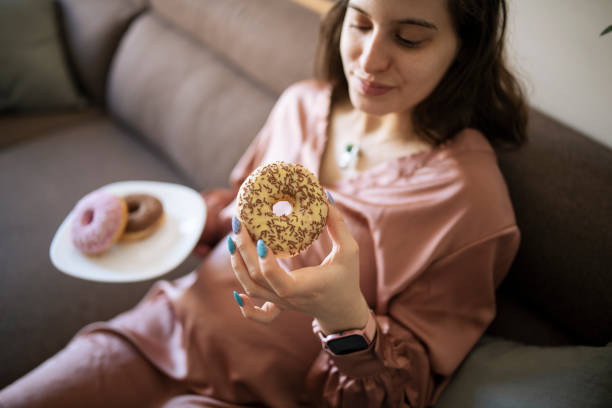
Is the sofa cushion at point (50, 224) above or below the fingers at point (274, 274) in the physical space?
below

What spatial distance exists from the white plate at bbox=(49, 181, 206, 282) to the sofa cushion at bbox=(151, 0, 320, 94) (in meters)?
0.62

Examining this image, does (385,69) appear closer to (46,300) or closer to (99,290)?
(99,290)

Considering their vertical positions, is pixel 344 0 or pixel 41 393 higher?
pixel 344 0

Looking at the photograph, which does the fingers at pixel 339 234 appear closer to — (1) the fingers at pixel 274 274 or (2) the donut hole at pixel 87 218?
(1) the fingers at pixel 274 274

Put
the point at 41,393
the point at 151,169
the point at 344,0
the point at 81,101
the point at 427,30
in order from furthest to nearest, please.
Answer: the point at 81,101, the point at 151,169, the point at 344,0, the point at 41,393, the point at 427,30

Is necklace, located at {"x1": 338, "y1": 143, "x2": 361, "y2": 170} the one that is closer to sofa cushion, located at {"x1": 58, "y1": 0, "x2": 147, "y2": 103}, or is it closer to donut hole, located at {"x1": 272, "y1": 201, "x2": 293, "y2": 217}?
donut hole, located at {"x1": 272, "y1": 201, "x2": 293, "y2": 217}

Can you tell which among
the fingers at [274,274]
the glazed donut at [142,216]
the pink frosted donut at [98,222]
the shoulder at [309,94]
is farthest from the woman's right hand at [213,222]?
the fingers at [274,274]

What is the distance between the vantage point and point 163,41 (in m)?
2.03

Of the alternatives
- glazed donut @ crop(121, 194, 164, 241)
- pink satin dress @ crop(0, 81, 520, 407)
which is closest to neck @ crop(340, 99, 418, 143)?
pink satin dress @ crop(0, 81, 520, 407)

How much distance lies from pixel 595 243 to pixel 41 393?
57.0 inches

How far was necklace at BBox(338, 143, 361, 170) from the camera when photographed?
1225 mm

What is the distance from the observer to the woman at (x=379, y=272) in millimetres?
937

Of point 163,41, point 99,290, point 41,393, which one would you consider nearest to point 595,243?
point 41,393

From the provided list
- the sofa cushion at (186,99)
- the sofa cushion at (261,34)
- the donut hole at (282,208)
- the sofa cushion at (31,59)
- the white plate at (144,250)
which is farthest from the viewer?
the sofa cushion at (31,59)
